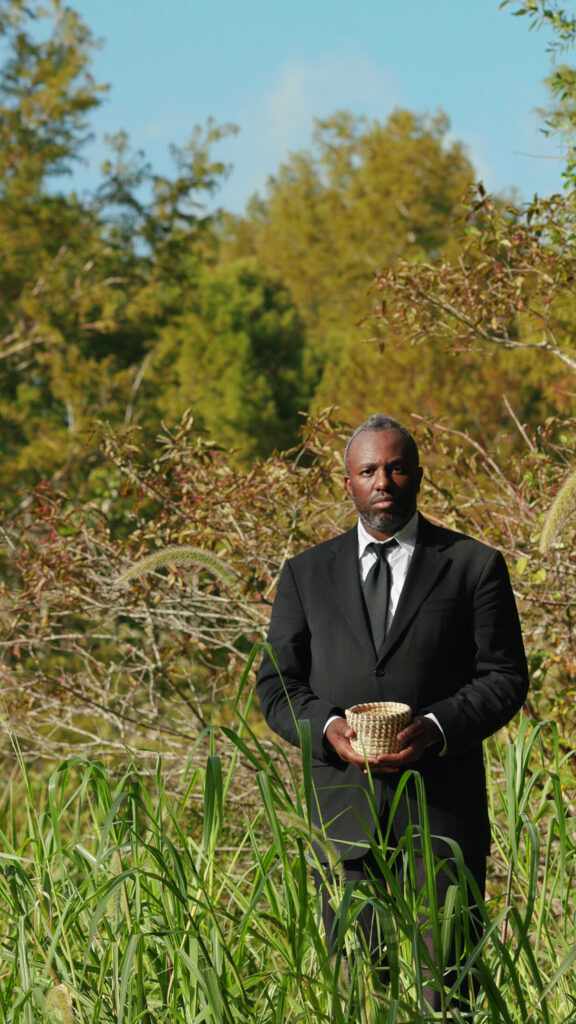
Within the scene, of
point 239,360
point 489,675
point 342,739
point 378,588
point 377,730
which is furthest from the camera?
point 239,360

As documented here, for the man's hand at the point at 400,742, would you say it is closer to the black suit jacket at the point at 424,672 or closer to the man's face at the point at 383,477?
the black suit jacket at the point at 424,672

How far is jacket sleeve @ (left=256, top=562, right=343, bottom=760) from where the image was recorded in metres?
2.63

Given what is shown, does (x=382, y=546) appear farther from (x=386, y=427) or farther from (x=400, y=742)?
(x=400, y=742)

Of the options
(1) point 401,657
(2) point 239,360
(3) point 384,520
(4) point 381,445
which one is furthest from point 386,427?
(2) point 239,360

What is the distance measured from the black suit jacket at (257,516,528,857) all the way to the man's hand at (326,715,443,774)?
38 millimetres

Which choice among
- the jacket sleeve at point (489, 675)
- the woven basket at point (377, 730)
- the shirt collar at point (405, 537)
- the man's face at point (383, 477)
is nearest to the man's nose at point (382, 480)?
the man's face at point (383, 477)

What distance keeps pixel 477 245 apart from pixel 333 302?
3027 cm

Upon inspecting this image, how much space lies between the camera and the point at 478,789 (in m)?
2.65

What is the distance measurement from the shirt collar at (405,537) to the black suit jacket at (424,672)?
0.02 m

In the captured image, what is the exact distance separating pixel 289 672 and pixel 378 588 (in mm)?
285

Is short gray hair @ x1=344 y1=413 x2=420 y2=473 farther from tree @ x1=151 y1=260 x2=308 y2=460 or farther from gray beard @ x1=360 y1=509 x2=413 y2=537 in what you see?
tree @ x1=151 y1=260 x2=308 y2=460

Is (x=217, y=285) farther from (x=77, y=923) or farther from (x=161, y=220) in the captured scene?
(x=77, y=923)

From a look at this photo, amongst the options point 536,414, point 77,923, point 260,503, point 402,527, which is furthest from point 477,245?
point 536,414

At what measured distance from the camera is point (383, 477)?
8.58 feet
